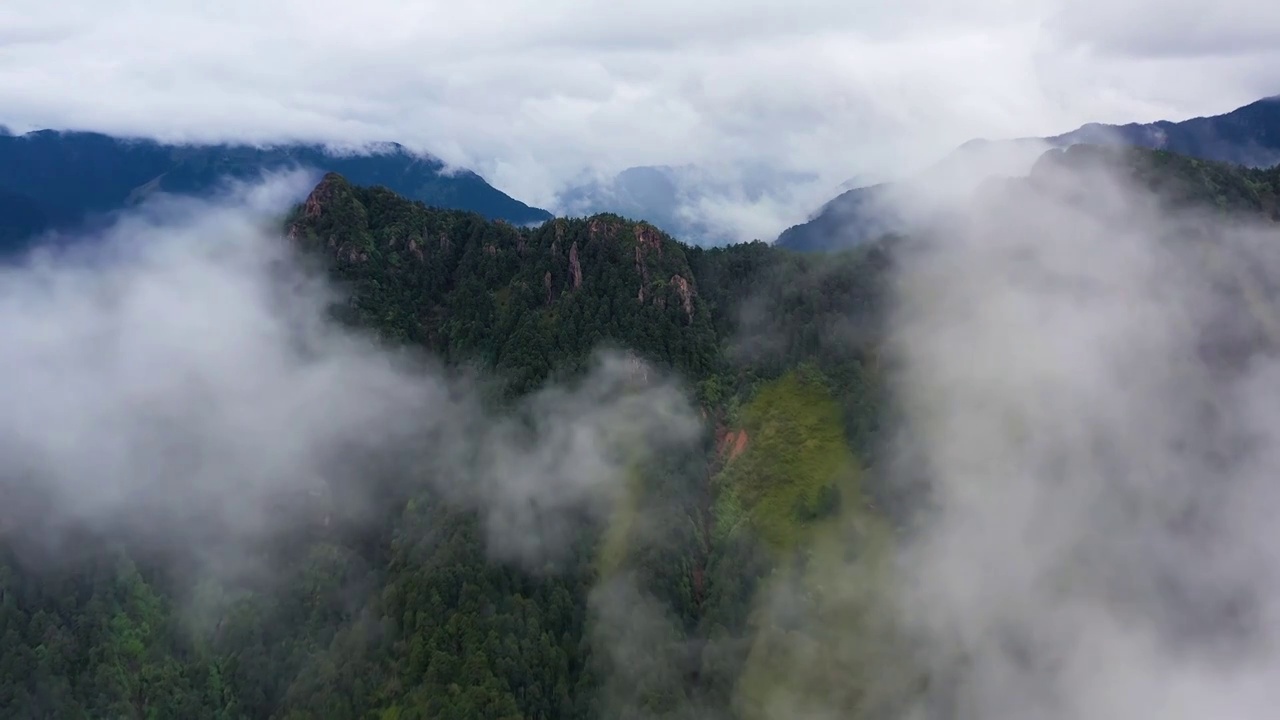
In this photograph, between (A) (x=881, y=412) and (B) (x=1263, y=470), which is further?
Answer: (A) (x=881, y=412)

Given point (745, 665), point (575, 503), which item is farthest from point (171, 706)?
point (745, 665)

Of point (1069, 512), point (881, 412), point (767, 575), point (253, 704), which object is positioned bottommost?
point (253, 704)

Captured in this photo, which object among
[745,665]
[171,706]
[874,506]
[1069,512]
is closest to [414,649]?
[171,706]

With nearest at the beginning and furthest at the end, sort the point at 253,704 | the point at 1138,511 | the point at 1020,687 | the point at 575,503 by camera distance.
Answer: the point at 1020,687
the point at 253,704
the point at 1138,511
the point at 575,503

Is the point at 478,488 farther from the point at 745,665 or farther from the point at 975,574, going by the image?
the point at 975,574

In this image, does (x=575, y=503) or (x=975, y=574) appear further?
(x=575, y=503)

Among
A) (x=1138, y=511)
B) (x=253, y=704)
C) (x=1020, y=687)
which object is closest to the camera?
(x=1020, y=687)

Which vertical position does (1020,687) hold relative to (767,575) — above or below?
below

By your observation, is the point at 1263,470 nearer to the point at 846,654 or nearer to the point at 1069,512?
the point at 1069,512

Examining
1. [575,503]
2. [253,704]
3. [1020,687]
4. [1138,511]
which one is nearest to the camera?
[1020,687]
